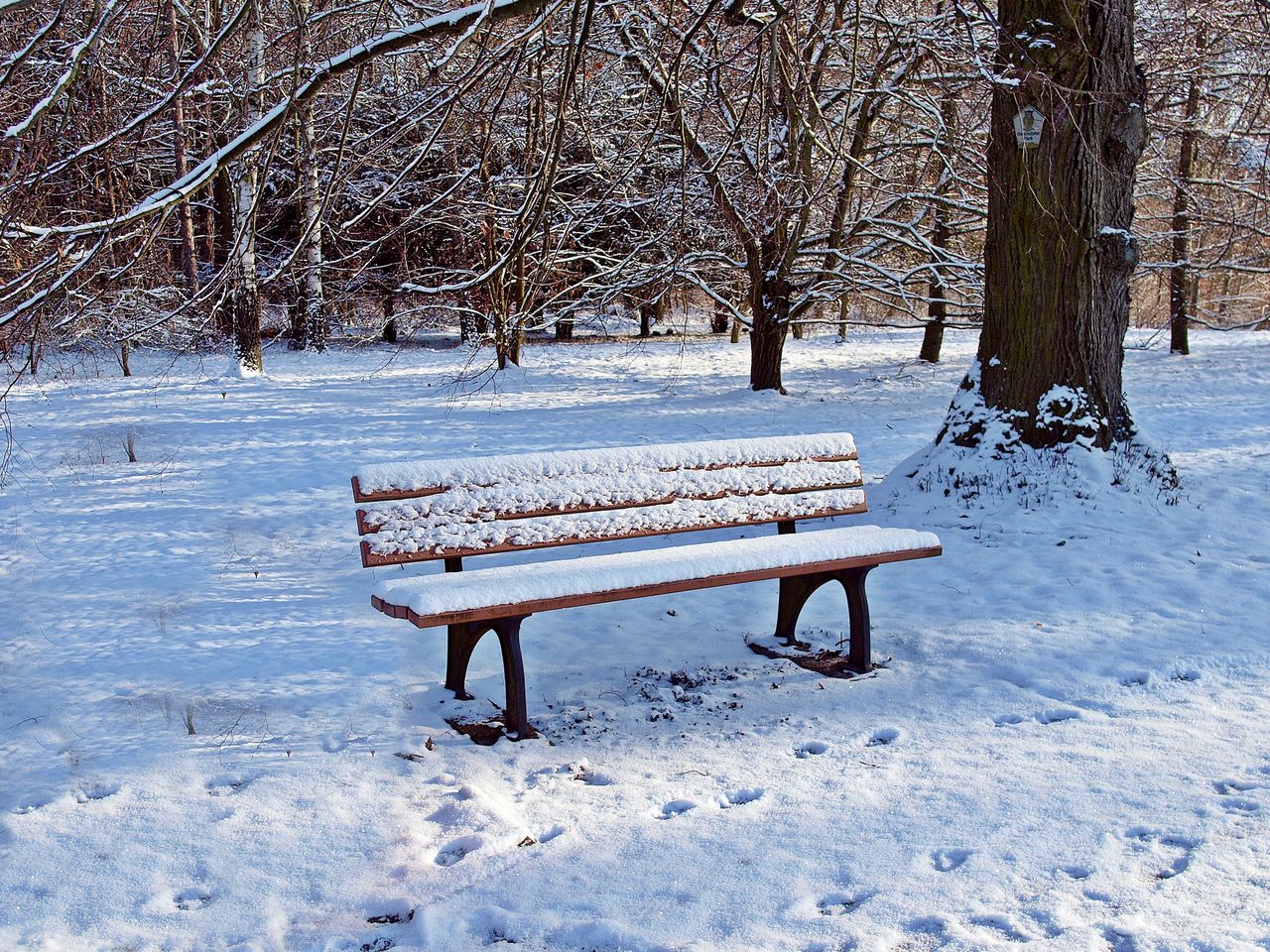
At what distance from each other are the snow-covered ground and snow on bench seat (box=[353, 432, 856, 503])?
0.73 m

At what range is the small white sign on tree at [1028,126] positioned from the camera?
6.11 m

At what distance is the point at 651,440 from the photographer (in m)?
9.37

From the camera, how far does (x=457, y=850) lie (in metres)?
2.99

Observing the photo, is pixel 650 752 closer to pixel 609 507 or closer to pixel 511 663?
pixel 511 663

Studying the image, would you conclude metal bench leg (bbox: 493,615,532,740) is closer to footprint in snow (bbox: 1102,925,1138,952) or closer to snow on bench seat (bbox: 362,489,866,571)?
snow on bench seat (bbox: 362,489,866,571)

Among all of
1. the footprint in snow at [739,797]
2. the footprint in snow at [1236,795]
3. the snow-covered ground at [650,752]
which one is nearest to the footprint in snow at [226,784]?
the snow-covered ground at [650,752]

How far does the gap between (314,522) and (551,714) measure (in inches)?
127

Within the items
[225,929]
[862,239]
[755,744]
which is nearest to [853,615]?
[755,744]

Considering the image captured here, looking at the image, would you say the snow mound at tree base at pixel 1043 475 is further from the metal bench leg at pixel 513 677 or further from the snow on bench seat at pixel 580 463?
the metal bench leg at pixel 513 677

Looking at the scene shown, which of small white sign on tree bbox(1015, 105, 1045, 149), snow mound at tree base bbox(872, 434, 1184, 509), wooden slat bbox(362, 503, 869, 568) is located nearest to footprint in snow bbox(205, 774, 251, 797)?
wooden slat bbox(362, 503, 869, 568)

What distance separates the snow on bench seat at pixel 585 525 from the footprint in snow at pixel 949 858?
173 centimetres

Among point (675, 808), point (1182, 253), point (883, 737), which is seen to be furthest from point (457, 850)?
point (1182, 253)

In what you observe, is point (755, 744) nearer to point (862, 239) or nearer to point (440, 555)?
point (440, 555)

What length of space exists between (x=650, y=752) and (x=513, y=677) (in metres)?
0.51
